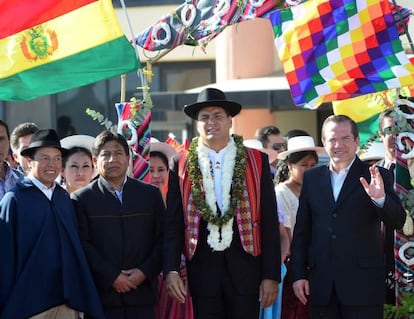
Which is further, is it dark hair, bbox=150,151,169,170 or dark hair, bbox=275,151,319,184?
dark hair, bbox=150,151,169,170

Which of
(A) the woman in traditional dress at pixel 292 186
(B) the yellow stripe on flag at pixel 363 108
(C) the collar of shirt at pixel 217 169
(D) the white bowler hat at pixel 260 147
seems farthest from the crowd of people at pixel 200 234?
(D) the white bowler hat at pixel 260 147

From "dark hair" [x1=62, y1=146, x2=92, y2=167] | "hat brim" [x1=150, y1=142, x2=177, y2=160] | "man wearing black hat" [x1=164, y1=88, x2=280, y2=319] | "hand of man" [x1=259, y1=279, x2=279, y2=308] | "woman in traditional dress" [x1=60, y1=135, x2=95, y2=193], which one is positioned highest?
"hat brim" [x1=150, y1=142, x2=177, y2=160]

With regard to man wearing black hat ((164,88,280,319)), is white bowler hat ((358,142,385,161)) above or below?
above

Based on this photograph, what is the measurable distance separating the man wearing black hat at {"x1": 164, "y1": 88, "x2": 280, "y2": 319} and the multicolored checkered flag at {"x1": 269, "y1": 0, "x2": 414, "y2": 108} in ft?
4.59

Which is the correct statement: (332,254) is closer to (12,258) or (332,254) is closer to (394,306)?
(394,306)

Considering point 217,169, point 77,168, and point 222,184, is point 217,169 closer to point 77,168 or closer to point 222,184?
point 222,184

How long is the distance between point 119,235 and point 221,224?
712 millimetres

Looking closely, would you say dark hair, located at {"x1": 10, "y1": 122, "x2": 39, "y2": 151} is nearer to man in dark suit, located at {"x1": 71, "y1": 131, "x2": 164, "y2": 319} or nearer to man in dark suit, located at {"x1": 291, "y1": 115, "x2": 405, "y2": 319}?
man in dark suit, located at {"x1": 71, "y1": 131, "x2": 164, "y2": 319}

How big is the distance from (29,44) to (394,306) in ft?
11.7

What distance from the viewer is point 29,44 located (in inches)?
305

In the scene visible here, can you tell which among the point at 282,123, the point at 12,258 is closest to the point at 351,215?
the point at 12,258

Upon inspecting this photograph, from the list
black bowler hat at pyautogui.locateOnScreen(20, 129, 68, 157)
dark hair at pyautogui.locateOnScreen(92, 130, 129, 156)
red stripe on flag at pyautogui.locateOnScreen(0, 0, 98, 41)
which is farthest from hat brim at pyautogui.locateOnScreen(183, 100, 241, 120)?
red stripe on flag at pyautogui.locateOnScreen(0, 0, 98, 41)

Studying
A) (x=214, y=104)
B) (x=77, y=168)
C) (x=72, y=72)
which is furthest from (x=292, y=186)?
(x=72, y=72)

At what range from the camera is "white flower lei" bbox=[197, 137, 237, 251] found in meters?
6.39
